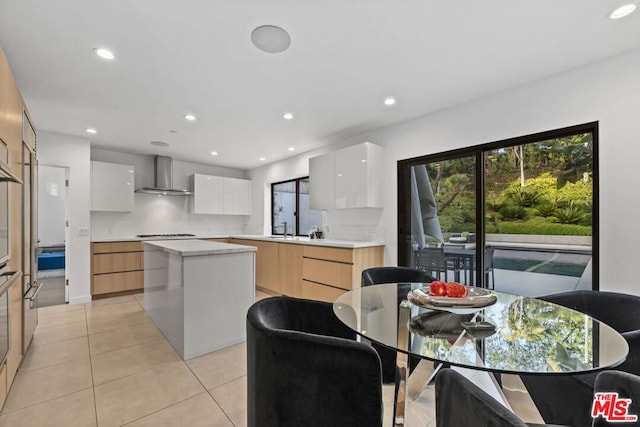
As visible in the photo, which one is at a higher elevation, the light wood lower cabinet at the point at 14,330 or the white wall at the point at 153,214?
the white wall at the point at 153,214

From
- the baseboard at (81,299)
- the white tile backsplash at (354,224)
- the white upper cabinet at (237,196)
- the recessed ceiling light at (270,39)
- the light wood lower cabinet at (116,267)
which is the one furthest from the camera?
the white upper cabinet at (237,196)

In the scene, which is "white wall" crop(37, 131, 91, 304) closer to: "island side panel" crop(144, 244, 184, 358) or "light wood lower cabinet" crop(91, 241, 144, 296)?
"light wood lower cabinet" crop(91, 241, 144, 296)

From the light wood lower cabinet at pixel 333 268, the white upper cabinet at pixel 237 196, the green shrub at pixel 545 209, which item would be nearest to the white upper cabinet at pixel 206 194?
the white upper cabinet at pixel 237 196

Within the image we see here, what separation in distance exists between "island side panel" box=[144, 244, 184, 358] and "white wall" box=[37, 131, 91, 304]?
137cm

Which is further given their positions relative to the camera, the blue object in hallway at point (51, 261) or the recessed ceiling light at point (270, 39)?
the blue object in hallway at point (51, 261)

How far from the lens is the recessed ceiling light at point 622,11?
5.48ft

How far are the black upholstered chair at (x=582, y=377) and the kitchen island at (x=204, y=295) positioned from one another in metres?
2.30

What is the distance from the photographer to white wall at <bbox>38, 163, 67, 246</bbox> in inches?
215

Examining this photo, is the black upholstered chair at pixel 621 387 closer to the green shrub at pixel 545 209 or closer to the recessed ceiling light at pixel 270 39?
the green shrub at pixel 545 209

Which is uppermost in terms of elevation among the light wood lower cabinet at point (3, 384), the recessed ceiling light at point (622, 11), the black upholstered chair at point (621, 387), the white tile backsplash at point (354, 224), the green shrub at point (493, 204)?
the recessed ceiling light at point (622, 11)

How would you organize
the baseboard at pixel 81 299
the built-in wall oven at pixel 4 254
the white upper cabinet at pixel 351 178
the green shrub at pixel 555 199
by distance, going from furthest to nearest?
the baseboard at pixel 81 299, the white upper cabinet at pixel 351 178, the green shrub at pixel 555 199, the built-in wall oven at pixel 4 254

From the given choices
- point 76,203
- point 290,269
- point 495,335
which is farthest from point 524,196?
point 76,203

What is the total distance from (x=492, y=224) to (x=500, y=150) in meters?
0.74

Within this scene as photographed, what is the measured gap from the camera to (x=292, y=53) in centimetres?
214
